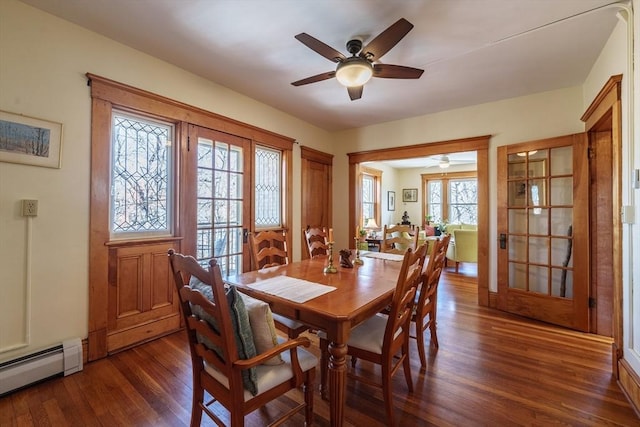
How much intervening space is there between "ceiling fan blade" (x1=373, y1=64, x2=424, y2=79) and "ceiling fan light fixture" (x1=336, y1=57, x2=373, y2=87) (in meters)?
0.17

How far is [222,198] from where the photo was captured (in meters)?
3.30

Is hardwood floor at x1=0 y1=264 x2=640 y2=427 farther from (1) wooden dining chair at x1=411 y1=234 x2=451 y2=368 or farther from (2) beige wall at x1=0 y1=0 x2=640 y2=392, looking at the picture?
(2) beige wall at x1=0 y1=0 x2=640 y2=392

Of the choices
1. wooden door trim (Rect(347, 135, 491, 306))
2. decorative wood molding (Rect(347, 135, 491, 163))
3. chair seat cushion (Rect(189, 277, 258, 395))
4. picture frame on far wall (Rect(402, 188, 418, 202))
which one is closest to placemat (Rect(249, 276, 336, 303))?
chair seat cushion (Rect(189, 277, 258, 395))

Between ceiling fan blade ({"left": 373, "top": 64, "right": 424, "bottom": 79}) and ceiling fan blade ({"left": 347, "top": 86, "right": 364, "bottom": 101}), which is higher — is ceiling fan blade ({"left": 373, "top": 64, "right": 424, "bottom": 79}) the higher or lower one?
the higher one

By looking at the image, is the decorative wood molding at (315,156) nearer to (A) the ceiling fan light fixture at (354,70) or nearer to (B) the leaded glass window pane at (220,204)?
(B) the leaded glass window pane at (220,204)

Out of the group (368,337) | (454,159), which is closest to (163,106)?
(368,337)

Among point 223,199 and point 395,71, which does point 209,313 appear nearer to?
point 395,71

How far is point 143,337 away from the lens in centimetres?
259

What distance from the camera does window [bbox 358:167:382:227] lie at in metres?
7.32

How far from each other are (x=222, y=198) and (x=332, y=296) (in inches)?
85.3

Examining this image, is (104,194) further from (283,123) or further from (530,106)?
(530,106)

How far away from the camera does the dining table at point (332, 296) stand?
1383 mm

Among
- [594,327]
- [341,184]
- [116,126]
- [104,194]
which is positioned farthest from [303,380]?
[341,184]

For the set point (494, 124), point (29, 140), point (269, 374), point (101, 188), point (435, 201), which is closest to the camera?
point (269, 374)
